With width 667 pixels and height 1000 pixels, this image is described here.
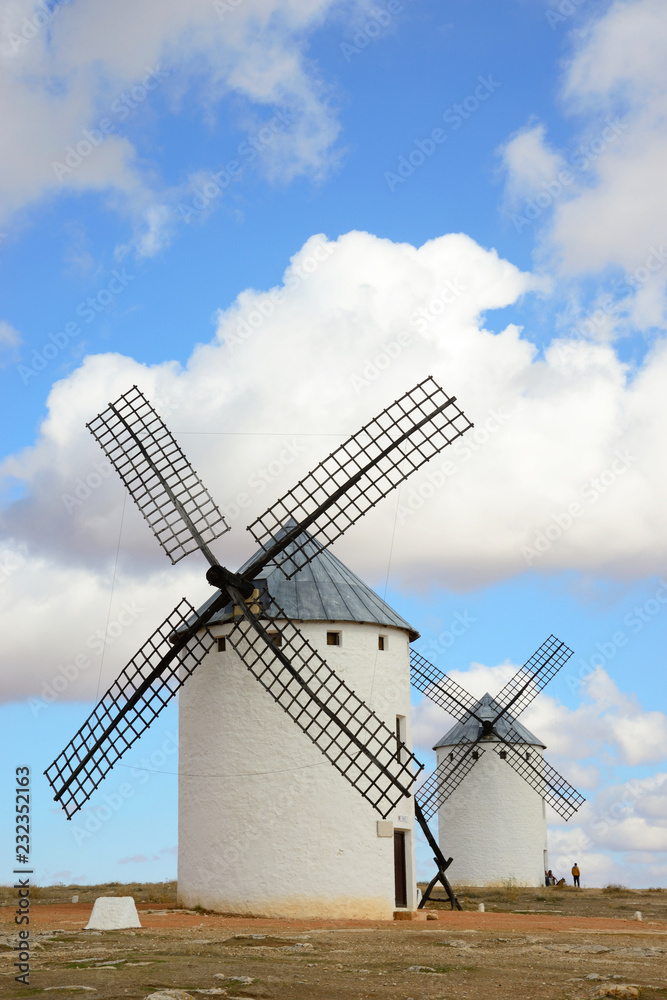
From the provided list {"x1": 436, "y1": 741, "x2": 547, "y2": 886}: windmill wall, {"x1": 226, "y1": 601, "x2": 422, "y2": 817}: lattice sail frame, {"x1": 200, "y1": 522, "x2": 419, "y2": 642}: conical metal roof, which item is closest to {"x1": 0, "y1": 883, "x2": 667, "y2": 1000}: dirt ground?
{"x1": 226, "y1": 601, "x2": 422, "y2": 817}: lattice sail frame

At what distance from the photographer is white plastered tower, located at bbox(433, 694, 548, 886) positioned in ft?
123

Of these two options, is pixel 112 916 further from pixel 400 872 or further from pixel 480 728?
pixel 480 728

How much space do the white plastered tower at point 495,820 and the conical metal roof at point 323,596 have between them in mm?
16338

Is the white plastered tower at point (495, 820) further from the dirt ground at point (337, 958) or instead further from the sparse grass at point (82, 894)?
the dirt ground at point (337, 958)

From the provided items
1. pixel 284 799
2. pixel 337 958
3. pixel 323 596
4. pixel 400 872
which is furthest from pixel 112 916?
pixel 323 596

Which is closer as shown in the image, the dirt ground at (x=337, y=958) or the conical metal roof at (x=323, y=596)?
the dirt ground at (x=337, y=958)

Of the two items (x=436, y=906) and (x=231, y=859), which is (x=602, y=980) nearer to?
(x=231, y=859)

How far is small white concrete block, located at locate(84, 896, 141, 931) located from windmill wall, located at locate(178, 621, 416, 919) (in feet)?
12.4

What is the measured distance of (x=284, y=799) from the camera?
20109 millimetres

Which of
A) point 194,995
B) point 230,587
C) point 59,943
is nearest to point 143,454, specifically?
point 230,587

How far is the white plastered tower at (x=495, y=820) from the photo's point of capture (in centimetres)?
3753

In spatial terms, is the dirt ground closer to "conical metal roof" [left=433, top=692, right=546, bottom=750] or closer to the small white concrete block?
the small white concrete block


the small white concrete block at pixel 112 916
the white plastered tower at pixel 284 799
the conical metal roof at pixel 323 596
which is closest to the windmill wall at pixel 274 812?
the white plastered tower at pixel 284 799

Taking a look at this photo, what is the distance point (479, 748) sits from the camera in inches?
1496
